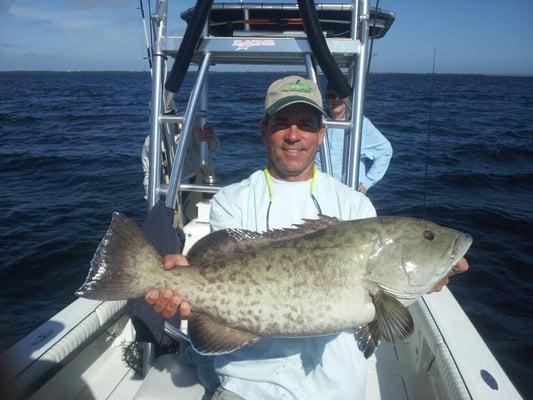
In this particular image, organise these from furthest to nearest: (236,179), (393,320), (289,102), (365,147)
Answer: (236,179) → (365,147) → (289,102) → (393,320)

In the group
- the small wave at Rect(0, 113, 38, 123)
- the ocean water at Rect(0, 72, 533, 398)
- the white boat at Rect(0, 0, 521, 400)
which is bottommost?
the ocean water at Rect(0, 72, 533, 398)

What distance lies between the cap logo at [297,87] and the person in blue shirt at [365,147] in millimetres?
2795

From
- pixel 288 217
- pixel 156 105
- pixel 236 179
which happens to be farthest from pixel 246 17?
pixel 236 179

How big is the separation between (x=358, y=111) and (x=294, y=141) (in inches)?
49.6

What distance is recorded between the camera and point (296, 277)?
2.31 metres

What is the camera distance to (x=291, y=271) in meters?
2.32

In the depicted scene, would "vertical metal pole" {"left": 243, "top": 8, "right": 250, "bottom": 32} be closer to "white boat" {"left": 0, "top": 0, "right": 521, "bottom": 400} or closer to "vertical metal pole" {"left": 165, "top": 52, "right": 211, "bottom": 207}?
"white boat" {"left": 0, "top": 0, "right": 521, "bottom": 400}

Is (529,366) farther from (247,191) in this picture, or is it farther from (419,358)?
(247,191)

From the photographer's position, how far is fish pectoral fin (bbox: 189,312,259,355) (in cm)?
234

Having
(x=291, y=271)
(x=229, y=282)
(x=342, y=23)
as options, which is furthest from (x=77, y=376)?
(x=342, y=23)

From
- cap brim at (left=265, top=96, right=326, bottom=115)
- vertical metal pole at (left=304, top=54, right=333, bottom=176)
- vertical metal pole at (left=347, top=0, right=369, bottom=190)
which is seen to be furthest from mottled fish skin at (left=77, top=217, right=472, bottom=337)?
vertical metal pole at (left=304, top=54, right=333, bottom=176)

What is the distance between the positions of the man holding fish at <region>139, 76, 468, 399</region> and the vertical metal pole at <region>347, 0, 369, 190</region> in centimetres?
87

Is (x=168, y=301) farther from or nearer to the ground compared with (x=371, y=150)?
nearer to the ground

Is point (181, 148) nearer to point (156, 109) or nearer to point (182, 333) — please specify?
point (156, 109)
